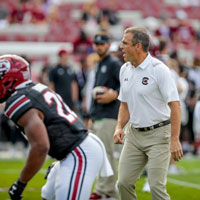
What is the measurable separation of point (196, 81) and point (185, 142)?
1.50m

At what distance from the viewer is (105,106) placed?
7.34 meters

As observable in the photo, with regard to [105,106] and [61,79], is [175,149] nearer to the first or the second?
[105,106]

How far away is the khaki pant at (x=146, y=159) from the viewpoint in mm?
5133

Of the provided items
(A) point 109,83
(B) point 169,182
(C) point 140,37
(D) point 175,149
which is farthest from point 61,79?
(D) point 175,149

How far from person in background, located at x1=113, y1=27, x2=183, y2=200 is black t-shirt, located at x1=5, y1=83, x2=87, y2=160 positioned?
40.5 inches

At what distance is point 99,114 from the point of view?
735 cm

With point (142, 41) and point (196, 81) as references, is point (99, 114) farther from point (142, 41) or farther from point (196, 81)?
point (196, 81)

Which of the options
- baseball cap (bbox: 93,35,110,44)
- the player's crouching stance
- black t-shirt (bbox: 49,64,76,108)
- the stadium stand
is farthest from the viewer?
the stadium stand

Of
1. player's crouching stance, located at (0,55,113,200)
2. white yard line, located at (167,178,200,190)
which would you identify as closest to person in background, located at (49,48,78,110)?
white yard line, located at (167,178,200,190)

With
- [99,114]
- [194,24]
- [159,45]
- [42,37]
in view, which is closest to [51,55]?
[42,37]

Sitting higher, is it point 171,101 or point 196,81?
point 171,101

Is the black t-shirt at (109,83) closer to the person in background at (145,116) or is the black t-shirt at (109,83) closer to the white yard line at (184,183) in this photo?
the person in background at (145,116)

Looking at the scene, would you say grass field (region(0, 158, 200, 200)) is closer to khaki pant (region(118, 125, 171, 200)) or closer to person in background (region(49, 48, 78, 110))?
person in background (region(49, 48, 78, 110))

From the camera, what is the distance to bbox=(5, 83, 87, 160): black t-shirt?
4.04 m
